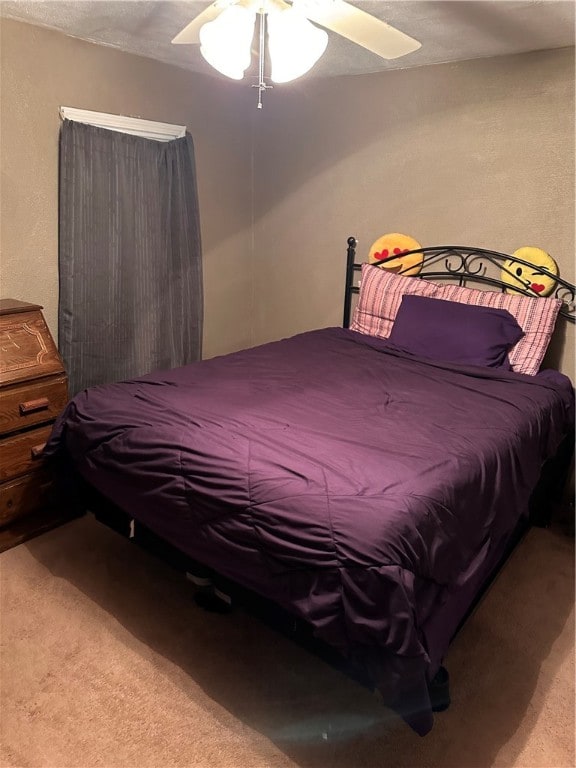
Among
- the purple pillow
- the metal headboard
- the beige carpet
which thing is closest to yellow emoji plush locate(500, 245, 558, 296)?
the metal headboard

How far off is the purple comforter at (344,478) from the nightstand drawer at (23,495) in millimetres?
385

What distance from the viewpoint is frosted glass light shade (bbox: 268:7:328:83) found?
1752 millimetres

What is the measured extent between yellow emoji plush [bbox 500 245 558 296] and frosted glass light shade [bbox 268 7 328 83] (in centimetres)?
151

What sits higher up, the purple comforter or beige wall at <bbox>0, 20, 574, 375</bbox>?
beige wall at <bbox>0, 20, 574, 375</bbox>

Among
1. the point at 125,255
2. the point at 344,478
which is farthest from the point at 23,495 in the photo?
the point at 344,478

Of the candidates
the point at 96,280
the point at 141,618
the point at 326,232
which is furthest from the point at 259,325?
the point at 141,618

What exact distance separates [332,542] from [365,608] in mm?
171

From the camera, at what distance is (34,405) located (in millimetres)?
2393

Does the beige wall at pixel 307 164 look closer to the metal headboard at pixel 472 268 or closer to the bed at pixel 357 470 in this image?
the metal headboard at pixel 472 268

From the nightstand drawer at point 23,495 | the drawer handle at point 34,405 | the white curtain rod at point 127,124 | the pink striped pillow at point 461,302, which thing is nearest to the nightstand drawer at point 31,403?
the drawer handle at point 34,405

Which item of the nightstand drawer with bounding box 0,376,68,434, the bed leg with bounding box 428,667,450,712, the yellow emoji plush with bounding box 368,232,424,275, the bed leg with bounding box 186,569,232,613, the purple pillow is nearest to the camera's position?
the bed leg with bounding box 428,667,450,712

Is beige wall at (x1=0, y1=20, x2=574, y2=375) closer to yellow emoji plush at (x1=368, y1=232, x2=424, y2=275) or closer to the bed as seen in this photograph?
yellow emoji plush at (x1=368, y1=232, x2=424, y2=275)

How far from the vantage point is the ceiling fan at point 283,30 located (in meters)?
1.74

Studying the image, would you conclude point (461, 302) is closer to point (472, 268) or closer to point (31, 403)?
point (472, 268)
